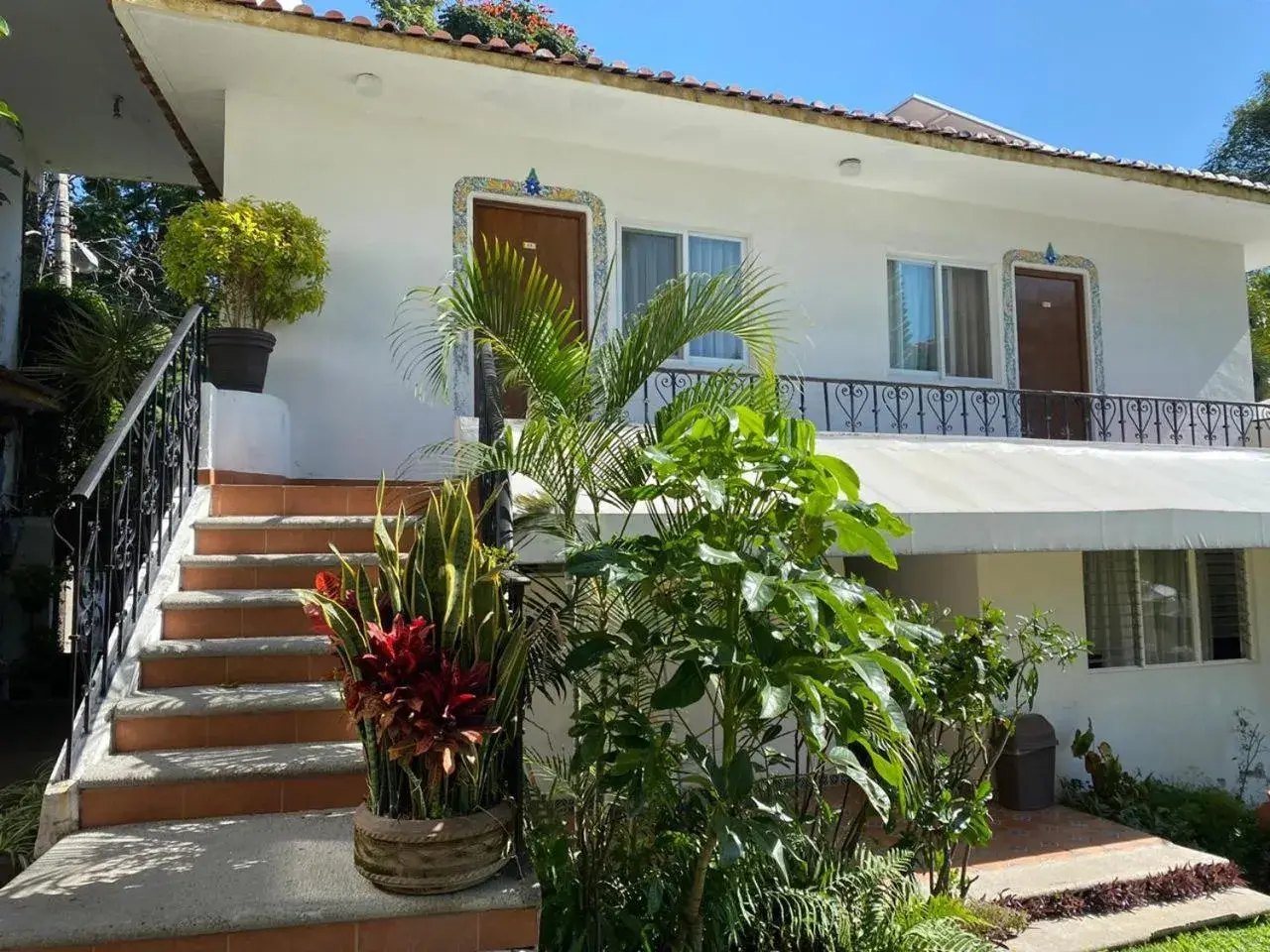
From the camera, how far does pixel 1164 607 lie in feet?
33.7

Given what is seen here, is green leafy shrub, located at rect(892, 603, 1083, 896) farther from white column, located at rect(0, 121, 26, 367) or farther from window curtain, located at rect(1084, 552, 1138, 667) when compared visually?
white column, located at rect(0, 121, 26, 367)

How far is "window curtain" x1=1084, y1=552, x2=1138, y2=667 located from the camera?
985cm

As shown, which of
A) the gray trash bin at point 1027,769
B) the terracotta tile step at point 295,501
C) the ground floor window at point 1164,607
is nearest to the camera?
Result: the terracotta tile step at point 295,501

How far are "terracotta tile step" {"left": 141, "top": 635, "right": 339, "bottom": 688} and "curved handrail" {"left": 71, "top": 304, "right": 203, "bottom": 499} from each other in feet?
3.69

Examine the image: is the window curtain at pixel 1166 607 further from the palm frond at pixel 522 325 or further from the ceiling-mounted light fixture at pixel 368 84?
the ceiling-mounted light fixture at pixel 368 84

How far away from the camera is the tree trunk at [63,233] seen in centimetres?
1652

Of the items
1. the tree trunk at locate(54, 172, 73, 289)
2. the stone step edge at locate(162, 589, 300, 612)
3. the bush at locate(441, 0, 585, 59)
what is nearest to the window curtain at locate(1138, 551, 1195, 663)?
the stone step edge at locate(162, 589, 300, 612)

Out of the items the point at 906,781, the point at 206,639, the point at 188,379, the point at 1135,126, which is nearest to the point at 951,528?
the point at 906,781

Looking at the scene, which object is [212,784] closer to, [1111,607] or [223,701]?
[223,701]

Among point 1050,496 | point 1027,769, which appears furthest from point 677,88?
point 1027,769

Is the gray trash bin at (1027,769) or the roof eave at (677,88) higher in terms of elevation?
the roof eave at (677,88)

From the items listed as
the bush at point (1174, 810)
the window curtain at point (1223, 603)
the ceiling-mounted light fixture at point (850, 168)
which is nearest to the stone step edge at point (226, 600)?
the bush at point (1174, 810)

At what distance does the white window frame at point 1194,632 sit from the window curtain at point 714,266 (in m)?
4.60

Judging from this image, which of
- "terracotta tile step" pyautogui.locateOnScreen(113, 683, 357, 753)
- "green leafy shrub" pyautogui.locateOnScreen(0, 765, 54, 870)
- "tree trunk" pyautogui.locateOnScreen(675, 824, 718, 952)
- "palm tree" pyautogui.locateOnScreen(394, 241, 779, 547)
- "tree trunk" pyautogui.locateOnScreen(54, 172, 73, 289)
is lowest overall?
"tree trunk" pyautogui.locateOnScreen(675, 824, 718, 952)
